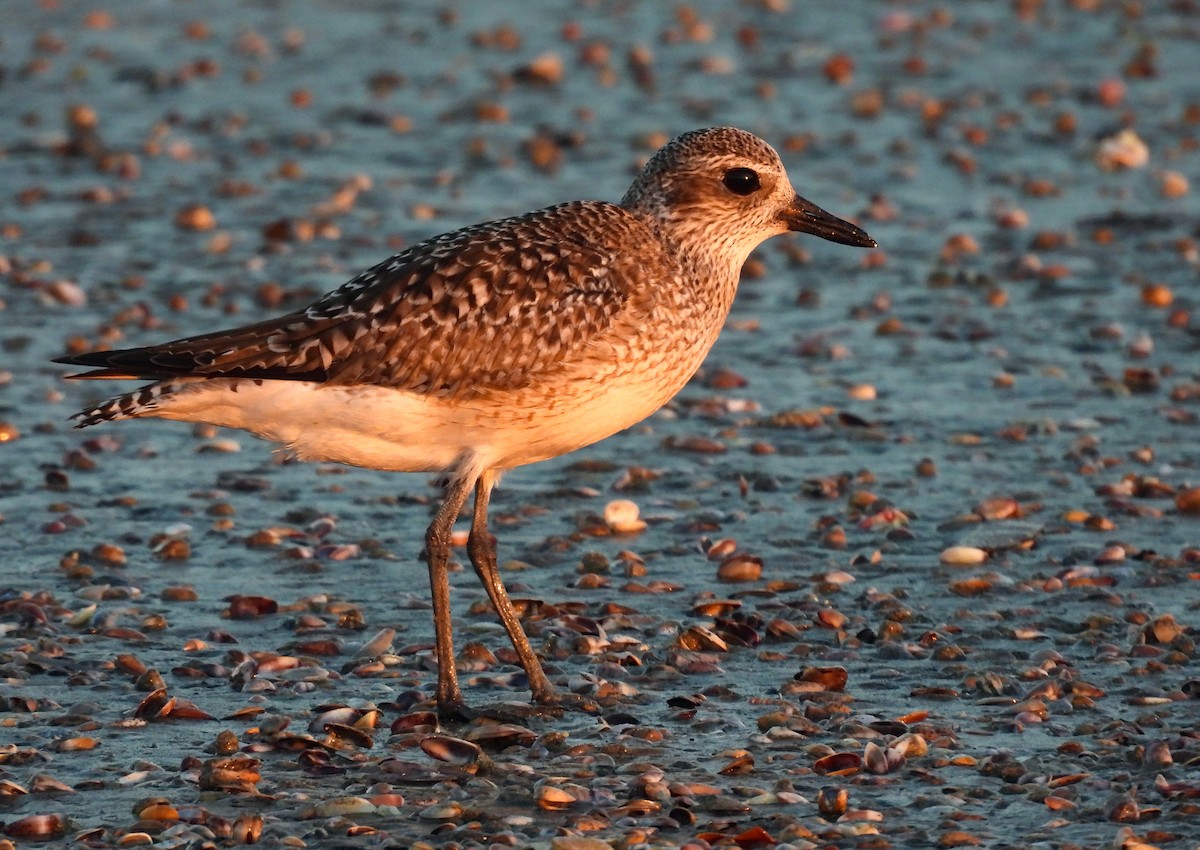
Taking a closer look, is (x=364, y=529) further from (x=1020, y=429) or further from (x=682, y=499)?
(x=1020, y=429)

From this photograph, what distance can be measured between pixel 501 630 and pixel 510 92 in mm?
11034

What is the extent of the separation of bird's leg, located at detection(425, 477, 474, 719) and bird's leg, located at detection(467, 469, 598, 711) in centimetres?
17

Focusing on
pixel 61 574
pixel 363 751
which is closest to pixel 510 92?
pixel 61 574

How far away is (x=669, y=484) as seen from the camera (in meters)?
10.9

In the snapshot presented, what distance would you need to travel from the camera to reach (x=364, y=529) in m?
10.2

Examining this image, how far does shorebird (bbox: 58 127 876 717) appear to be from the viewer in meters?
7.93

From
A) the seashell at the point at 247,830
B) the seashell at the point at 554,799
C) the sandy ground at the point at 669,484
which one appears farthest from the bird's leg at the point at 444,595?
the seashell at the point at 247,830

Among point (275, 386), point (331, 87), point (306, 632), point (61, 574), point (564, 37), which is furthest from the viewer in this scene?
point (564, 37)

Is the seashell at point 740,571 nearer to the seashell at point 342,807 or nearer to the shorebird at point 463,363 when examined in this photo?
the shorebird at point 463,363

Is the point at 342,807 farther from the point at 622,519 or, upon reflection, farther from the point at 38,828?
the point at 622,519

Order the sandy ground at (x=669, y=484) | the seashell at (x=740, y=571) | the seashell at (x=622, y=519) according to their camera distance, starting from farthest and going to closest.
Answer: the seashell at (x=622, y=519), the seashell at (x=740, y=571), the sandy ground at (x=669, y=484)

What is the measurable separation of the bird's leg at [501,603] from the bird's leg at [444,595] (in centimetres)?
17

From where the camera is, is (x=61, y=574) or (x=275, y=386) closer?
(x=275, y=386)

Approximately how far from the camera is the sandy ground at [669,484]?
7.25 m
